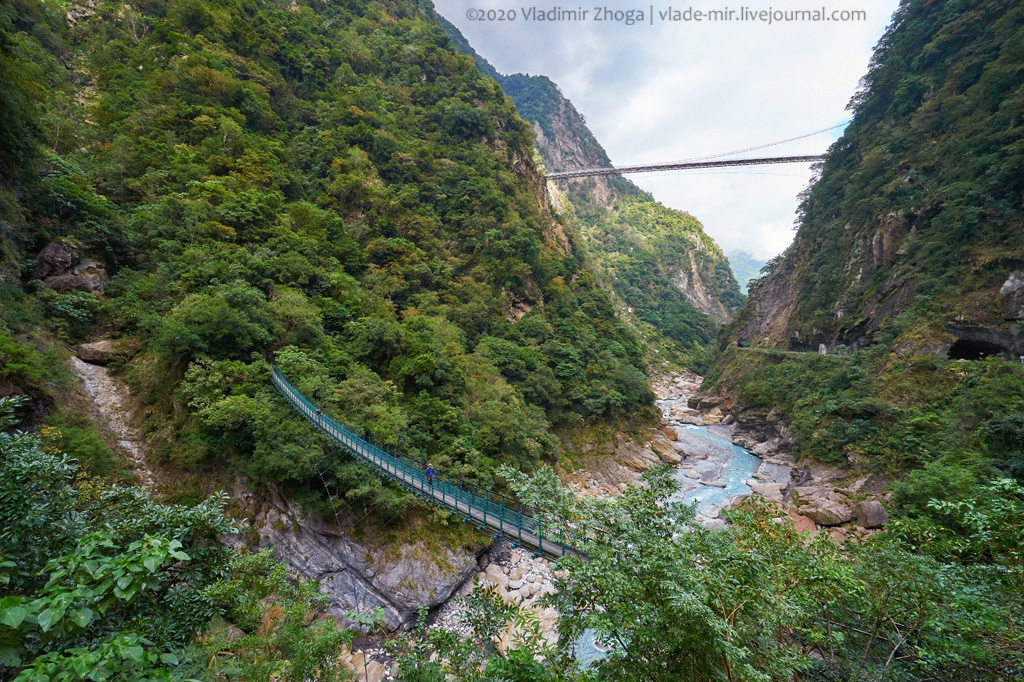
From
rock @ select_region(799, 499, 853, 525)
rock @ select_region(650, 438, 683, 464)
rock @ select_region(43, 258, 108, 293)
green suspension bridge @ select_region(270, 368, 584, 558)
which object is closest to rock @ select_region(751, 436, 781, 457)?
rock @ select_region(650, 438, 683, 464)

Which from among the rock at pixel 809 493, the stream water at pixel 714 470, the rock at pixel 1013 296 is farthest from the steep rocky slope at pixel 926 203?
the stream water at pixel 714 470

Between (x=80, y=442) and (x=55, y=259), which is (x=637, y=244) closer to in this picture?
(x=55, y=259)

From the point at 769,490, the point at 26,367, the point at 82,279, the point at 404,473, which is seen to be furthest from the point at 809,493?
the point at 82,279

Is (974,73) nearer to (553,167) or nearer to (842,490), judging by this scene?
(842,490)

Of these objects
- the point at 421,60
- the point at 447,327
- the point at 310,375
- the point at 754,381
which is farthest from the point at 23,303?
the point at 754,381

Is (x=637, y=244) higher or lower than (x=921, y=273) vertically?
higher

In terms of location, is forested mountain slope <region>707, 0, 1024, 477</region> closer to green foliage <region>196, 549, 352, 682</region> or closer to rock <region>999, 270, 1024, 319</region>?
rock <region>999, 270, 1024, 319</region>

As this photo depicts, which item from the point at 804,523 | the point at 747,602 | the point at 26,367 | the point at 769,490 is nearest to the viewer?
the point at 747,602
